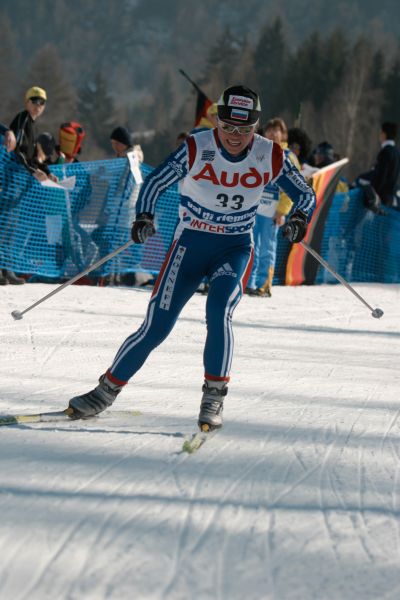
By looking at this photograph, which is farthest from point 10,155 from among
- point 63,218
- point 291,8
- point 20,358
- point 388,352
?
point 291,8

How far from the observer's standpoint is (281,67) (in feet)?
340

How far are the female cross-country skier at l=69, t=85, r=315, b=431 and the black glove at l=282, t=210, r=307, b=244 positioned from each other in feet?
0.92

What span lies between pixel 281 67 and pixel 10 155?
322 feet

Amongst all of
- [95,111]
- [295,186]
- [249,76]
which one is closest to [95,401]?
[295,186]

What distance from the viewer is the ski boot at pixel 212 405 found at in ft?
14.1

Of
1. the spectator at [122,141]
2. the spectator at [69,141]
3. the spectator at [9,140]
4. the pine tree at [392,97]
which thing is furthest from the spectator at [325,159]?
the pine tree at [392,97]

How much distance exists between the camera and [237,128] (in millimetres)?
4281

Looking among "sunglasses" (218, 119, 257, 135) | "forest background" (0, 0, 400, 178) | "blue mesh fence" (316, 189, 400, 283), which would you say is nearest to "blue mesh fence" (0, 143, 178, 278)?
"blue mesh fence" (316, 189, 400, 283)

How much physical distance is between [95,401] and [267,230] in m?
5.73

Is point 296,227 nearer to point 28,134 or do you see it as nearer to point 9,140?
point 9,140

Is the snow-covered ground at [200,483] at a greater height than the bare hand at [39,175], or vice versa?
the bare hand at [39,175]

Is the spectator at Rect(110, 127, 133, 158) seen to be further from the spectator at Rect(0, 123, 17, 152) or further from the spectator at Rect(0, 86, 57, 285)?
the spectator at Rect(0, 123, 17, 152)

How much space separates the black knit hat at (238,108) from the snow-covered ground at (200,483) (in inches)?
56.9

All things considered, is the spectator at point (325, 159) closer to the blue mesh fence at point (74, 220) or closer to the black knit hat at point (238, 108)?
the blue mesh fence at point (74, 220)
